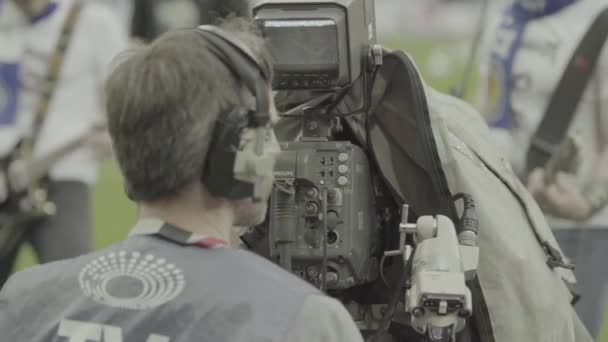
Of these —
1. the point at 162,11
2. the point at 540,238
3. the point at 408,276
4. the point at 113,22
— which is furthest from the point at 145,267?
the point at 162,11

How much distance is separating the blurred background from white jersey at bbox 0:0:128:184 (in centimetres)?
184

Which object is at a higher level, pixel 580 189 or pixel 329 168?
pixel 329 168

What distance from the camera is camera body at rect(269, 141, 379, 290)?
295cm

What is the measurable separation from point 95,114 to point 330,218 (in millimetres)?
2840

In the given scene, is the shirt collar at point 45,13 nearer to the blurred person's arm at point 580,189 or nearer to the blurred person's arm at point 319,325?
the blurred person's arm at point 580,189

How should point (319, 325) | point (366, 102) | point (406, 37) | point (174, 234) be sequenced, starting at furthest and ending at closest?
point (406, 37), point (366, 102), point (174, 234), point (319, 325)

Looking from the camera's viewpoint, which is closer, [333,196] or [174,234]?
[174,234]

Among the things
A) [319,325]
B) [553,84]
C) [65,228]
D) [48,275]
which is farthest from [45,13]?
[319,325]

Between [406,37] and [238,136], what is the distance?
8.71 meters

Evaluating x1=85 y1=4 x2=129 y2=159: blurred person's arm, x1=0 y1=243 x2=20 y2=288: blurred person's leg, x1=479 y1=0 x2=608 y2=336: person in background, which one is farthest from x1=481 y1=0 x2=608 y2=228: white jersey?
x1=0 y1=243 x2=20 y2=288: blurred person's leg

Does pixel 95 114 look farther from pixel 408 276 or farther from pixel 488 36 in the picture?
pixel 408 276

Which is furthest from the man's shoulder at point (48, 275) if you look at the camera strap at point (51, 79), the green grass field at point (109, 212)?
the green grass field at point (109, 212)

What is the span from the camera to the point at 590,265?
481 centimetres

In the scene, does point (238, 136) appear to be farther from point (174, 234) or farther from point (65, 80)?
point (65, 80)
